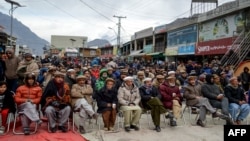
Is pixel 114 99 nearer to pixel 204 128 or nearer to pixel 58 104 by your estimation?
pixel 58 104

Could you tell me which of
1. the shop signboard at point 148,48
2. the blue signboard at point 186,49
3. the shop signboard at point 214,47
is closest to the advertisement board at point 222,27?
the shop signboard at point 214,47

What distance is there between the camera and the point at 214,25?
23.8m

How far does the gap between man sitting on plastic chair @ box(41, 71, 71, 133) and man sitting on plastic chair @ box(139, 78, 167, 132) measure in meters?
1.94

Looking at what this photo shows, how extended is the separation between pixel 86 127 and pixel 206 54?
1755 cm

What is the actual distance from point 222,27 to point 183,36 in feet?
25.2

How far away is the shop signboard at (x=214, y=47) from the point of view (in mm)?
20392

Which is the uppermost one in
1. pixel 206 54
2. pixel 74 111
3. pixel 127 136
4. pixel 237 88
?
pixel 206 54

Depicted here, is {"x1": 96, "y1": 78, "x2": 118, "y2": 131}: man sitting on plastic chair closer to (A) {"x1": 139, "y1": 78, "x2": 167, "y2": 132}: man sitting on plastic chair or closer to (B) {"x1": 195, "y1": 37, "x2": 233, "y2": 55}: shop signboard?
(A) {"x1": 139, "y1": 78, "x2": 167, "y2": 132}: man sitting on plastic chair

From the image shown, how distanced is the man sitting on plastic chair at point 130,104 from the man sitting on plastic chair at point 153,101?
0.77 feet

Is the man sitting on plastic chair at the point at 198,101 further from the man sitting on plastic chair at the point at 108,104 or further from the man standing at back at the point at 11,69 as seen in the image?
the man standing at back at the point at 11,69

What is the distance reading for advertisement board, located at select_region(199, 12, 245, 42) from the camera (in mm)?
20223

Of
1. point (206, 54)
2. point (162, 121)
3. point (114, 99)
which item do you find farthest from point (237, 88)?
point (206, 54)

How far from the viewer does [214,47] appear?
2219 centimetres

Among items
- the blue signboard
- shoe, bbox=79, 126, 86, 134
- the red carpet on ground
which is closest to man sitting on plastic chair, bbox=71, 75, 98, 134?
shoe, bbox=79, 126, 86, 134
